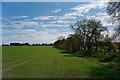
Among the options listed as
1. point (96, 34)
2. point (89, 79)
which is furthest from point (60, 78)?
point (96, 34)

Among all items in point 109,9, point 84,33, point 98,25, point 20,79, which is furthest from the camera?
point 84,33

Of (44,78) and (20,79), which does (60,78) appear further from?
(20,79)

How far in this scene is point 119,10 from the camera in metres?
16.8

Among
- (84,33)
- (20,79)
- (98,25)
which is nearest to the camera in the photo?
(20,79)

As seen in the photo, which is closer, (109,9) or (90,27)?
(109,9)

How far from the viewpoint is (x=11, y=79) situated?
30.6 feet

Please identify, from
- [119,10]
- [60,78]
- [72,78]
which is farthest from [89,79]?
[119,10]

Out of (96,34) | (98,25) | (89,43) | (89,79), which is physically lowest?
(89,79)

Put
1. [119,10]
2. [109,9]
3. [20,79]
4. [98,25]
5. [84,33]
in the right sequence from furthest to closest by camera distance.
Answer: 1. [84,33]
2. [98,25]
3. [109,9]
4. [119,10]
5. [20,79]

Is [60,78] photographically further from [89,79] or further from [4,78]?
[4,78]

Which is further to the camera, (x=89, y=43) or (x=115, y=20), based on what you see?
(x=89, y=43)

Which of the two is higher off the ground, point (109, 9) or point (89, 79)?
point (109, 9)

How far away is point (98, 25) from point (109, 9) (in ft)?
60.1

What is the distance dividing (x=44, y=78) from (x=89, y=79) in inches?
127
